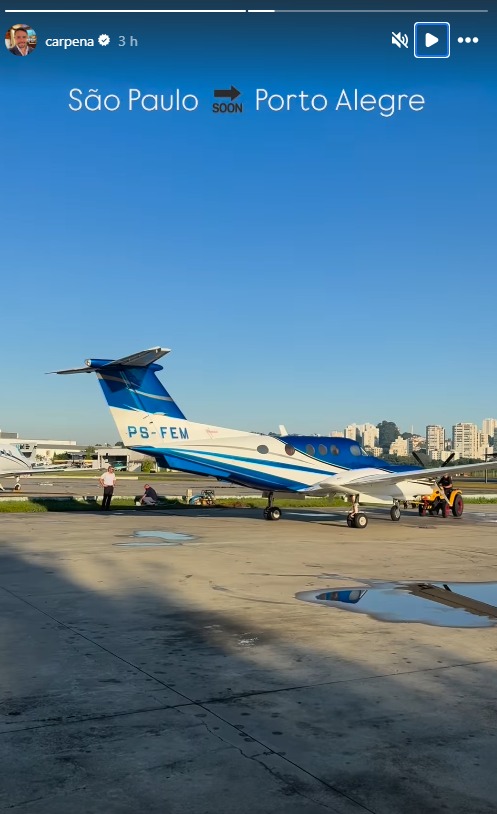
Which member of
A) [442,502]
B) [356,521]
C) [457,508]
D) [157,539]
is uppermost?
[442,502]

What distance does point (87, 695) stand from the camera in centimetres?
626

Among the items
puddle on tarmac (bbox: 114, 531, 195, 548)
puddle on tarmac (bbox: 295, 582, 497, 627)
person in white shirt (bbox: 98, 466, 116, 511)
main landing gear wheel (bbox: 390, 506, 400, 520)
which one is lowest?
puddle on tarmac (bbox: 114, 531, 195, 548)

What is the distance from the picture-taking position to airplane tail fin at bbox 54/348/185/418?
22580 millimetres

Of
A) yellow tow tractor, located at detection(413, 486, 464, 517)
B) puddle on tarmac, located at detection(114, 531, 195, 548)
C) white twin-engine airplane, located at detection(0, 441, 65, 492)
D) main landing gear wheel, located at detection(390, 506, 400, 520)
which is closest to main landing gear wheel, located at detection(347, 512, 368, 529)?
main landing gear wheel, located at detection(390, 506, 400, 520)

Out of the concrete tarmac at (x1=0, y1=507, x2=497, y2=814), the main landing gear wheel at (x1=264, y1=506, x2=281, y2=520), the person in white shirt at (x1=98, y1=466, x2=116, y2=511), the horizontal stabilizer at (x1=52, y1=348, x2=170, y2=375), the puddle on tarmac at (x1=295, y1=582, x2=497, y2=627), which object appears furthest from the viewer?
the person in white shirt at (x1=98, y1=466, x2=116, y2=511)

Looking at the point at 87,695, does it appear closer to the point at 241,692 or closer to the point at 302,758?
the point at 241,692

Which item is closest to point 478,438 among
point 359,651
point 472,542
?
point 472,542

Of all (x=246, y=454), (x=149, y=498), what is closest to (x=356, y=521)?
(x=246, y=454)

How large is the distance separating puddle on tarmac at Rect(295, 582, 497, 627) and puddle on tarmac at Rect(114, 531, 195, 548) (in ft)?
22.2

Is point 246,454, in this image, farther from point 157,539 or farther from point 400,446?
point 400,446

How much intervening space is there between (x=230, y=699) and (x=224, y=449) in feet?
56.0

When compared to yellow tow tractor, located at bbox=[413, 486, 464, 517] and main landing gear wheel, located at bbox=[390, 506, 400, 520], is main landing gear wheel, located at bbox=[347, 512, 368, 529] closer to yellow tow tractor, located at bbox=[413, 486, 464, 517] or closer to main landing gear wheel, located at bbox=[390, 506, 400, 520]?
main landing gear wheel, located at bbox=[390, 506, 400, 520]

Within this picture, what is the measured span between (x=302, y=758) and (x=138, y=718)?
145 cm

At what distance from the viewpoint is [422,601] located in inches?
423
